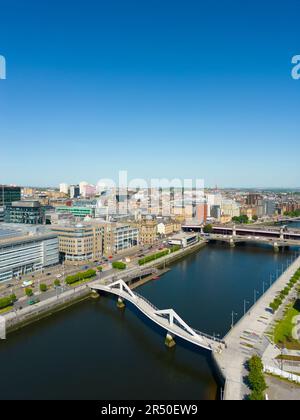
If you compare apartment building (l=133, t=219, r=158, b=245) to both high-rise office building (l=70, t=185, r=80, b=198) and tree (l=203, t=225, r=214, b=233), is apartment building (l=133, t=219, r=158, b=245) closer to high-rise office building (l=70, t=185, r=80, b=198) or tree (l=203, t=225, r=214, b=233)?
tree (l=203, t=225, r=214, b=233)

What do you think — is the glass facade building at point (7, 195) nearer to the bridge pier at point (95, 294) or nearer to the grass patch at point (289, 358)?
the bridge pier at point (95, 294)

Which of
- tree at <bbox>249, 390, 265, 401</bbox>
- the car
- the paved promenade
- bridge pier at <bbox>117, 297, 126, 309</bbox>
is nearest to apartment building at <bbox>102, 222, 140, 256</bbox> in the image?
bridge pier at <bbox>117, 297, 126, 309</bbox>

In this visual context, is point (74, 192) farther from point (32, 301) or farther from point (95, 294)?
point (32, 301)

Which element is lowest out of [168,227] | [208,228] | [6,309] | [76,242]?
[6,309]

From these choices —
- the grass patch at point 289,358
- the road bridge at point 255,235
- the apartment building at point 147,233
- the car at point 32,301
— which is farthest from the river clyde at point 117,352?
the road bridge at point 255,235

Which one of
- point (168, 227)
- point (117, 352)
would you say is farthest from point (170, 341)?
point (168, 227)

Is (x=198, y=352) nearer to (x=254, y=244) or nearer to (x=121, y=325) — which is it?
(x=121, y=325)
